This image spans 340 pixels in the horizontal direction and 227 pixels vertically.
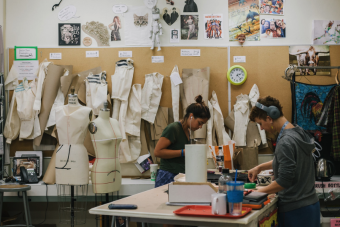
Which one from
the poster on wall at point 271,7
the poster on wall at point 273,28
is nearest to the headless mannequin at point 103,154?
the poster on wall at point 273,28

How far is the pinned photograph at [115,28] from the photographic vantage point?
15.6 ft

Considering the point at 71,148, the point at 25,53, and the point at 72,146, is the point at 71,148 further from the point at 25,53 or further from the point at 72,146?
the point at 25,53

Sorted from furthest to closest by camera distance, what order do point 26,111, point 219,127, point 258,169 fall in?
point 219,127 → point 26,111 → point 258,169

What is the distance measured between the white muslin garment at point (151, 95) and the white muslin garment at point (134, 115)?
0.25ft

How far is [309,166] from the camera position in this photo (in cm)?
229

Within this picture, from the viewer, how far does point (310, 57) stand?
15.3ft

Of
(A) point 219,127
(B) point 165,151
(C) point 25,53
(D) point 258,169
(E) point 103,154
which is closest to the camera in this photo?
(D) point 258,169

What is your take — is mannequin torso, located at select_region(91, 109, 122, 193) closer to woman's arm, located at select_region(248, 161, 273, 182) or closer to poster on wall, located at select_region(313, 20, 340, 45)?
woman's arm, located at select_region(248, 161, 273, 182)

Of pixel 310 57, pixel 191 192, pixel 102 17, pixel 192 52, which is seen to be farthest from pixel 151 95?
pixel 191 192

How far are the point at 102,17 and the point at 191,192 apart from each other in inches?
135

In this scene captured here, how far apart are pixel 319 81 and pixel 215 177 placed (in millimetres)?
2477

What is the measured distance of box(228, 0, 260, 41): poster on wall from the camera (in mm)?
4734

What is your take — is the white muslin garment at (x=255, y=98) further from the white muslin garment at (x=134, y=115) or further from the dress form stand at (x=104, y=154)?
the dress form stand at (x=104, y=154)

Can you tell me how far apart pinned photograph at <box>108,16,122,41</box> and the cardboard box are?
314 centimetres
